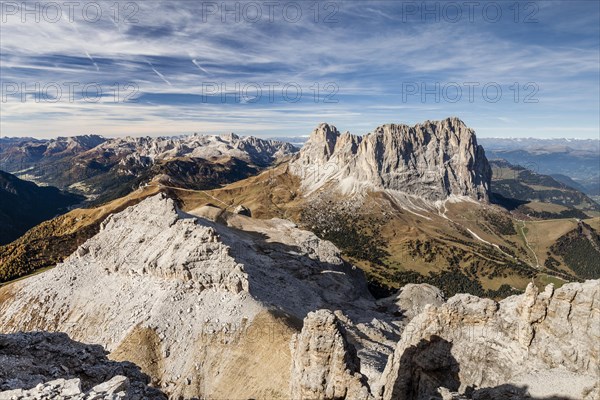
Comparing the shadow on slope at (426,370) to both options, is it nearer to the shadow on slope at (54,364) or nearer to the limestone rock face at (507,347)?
the limestone rock face at (507,347)

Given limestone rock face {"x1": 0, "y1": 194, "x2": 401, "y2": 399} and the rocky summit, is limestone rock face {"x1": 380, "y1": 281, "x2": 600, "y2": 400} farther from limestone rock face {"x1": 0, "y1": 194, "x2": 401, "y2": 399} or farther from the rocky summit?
limestone rock face {"x1": 0, "y1": 194, "x2": 401, "y2": 399}

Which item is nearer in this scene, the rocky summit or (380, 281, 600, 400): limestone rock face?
the rocky summit

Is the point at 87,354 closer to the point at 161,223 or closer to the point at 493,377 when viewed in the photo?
the point at 493,377

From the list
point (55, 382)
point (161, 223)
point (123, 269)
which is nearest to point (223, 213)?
point (161, 223)

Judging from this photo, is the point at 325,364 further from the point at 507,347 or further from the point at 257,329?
the point at 257,329

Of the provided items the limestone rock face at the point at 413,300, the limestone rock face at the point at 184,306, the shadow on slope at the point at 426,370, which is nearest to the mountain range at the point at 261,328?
the shadow on slope at the point at 426,370

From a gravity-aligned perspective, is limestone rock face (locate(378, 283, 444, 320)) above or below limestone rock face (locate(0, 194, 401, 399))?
below

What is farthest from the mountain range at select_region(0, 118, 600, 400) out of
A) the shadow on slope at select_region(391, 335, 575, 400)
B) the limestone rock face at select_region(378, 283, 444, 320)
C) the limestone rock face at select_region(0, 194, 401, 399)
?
Answer: the limestone rock face at select_region(378, 283, 444, 320)
